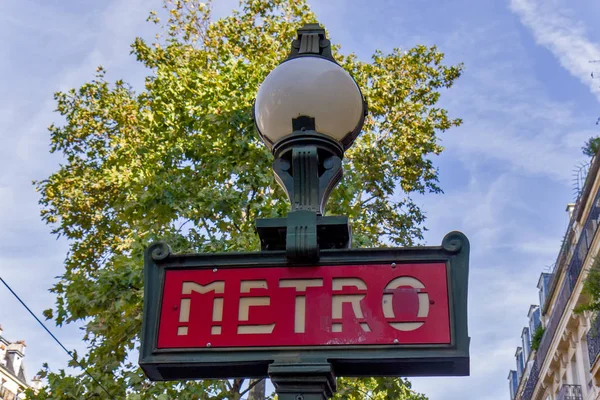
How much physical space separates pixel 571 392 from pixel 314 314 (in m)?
26.5

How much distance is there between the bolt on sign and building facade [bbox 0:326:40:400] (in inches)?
1806

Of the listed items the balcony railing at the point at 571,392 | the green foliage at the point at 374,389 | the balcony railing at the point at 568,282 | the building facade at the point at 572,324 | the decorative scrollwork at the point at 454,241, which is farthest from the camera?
the balcony railing at the point at 571,392

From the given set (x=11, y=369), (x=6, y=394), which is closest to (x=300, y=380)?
(x=6, y=394)

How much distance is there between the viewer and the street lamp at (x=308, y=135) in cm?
254

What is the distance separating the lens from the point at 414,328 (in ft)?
7.75

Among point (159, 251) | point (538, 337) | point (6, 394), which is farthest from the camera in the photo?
point (6, 394)

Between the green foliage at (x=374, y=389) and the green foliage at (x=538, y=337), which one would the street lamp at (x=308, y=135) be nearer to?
the green foliage at (x=374, y=389)

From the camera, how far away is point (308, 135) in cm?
274

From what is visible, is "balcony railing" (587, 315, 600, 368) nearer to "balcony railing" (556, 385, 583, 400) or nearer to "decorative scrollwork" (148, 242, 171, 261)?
"balcony railing" (556, 385, 583, 400)

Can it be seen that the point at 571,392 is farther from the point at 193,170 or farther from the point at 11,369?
Answer: the point at 11,369

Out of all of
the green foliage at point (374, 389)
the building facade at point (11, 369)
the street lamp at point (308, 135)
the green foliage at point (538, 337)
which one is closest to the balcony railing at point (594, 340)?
the green foliage at point (374, 389)

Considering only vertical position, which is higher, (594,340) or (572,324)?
(572,324)

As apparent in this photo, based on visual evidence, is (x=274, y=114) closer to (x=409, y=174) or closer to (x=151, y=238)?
(x=151, y=238)

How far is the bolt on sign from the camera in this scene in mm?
2348
